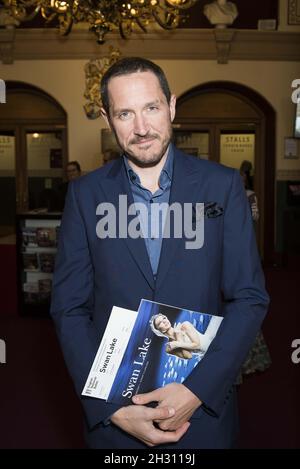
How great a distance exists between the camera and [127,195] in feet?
5.02

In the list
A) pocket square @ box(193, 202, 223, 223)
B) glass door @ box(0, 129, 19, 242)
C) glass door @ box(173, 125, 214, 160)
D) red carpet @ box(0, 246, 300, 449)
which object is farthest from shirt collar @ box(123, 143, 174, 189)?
glass door @ box(0, 129, 19, 242)

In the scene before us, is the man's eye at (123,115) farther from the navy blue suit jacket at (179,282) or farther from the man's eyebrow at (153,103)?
the navy blue suit jacket at (179,282)

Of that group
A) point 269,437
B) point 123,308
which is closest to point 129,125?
point 123,308

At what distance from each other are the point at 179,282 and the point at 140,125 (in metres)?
0.40

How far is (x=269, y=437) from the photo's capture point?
124 inches

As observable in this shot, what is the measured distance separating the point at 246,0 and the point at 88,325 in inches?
324

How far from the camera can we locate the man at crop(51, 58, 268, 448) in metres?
1.42

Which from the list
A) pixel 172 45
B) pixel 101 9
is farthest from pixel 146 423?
pixel 172 45

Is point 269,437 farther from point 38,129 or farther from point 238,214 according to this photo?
point 38,129

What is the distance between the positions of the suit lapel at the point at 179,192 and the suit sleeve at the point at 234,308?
0.32 ft

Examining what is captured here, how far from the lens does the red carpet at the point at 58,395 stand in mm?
3171

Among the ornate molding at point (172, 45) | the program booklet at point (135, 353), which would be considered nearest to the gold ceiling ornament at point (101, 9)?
the ornate molding at point (172, 45)

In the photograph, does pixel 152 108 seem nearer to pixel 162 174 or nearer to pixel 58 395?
pixel 162 174

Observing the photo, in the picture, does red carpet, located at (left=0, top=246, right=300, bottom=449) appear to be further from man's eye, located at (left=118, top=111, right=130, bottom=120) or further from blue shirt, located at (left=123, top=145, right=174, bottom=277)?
man's eye, located at (left=118, top=111, right=130, bottom=120)
